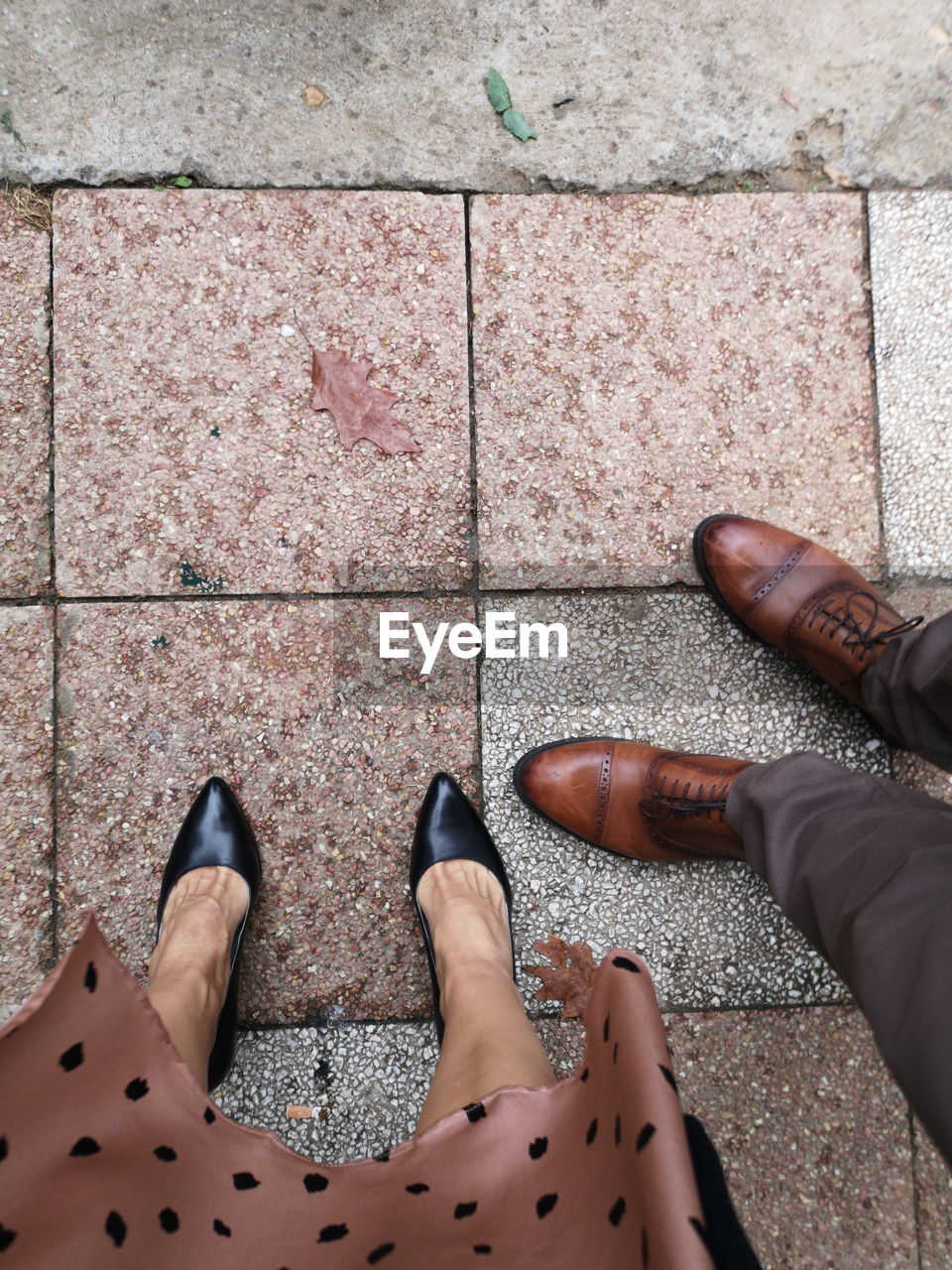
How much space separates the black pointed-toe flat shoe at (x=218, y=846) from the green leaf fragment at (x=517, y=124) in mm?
1991

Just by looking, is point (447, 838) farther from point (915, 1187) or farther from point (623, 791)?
point (915, 1187)

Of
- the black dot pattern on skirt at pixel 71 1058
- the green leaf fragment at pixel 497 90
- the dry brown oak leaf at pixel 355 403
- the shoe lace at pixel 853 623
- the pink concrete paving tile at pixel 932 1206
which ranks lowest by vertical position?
the pink concrete paving tile at pixel 932 1206

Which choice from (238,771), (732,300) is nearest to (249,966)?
(238,771)

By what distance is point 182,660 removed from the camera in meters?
2.10

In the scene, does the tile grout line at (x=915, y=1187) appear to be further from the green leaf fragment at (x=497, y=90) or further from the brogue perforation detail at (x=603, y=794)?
the green leaf fragment at (x=497, y=90)

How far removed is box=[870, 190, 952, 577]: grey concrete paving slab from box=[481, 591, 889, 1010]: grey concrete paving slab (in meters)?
0.53

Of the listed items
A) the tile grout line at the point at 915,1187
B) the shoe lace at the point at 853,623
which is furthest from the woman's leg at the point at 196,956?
the tile grout line at the point at 915,1187

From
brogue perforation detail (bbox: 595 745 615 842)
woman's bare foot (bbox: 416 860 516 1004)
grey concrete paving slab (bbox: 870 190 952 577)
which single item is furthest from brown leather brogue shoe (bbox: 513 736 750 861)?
grey concrete paving slab (bbox: 870 190 952 577)

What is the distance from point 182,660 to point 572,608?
42.4 inches

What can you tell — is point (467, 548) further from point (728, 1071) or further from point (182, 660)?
point (728, 1071)

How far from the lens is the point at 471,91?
2.20 meters

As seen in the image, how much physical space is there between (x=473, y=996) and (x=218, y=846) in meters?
0.75

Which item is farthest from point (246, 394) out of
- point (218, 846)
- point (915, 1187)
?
point (915, 1187)

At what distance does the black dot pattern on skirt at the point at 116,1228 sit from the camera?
1.07 metres
